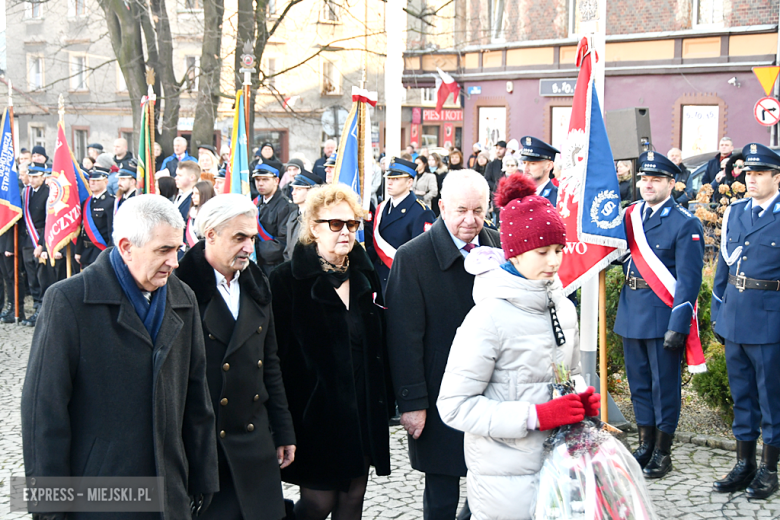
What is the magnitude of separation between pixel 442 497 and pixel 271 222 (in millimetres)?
5318

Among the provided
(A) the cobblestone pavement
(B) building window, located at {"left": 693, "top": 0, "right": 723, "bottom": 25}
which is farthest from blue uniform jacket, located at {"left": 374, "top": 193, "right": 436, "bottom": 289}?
(B) building window, located at {"left": 693, "top": 0, "right": 723, "bottom": 25}

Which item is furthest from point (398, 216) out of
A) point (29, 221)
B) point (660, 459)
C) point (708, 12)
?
point (708, 12)

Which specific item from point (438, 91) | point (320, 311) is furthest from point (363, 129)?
point (438, 91)

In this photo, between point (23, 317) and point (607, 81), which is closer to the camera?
point (23, 317)

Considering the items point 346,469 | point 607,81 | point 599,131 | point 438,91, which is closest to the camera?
point 346,469

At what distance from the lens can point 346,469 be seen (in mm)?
4113

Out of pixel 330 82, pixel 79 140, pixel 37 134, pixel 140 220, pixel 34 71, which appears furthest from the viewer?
pixel 37 134

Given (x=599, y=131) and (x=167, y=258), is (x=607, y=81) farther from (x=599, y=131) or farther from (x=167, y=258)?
(x=167, y=258)

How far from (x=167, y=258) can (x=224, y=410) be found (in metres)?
0.87

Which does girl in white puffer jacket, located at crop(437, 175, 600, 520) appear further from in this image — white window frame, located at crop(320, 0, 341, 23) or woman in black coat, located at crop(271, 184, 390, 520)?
white window frame, located at crop(320, 0, 341, 23)

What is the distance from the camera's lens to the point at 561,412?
9.92 feet

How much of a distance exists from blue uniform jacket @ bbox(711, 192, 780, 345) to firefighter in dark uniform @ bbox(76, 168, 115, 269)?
803 cm

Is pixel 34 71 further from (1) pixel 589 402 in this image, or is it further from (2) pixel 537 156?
(1) pixel 589 402

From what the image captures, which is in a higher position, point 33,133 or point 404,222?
point 33,133
